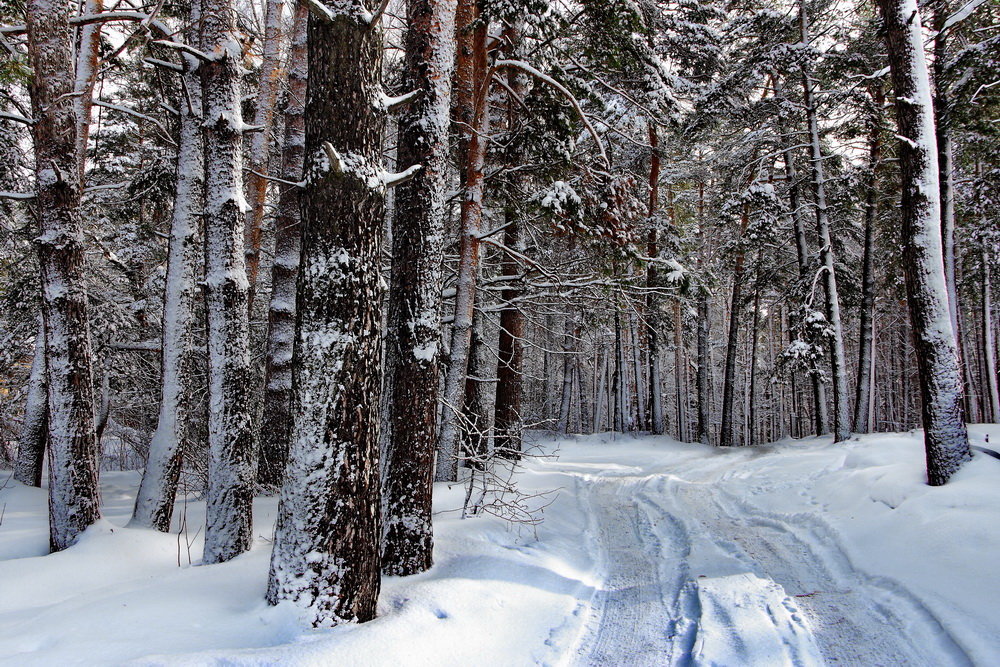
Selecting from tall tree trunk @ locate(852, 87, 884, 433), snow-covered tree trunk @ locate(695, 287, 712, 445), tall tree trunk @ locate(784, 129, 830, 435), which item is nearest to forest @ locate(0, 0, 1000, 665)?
tall tree trunk @ locate(852, 87, 884, 433)

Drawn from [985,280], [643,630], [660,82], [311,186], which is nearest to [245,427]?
[311,186]

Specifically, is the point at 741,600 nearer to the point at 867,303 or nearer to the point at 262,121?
the point at 262,121

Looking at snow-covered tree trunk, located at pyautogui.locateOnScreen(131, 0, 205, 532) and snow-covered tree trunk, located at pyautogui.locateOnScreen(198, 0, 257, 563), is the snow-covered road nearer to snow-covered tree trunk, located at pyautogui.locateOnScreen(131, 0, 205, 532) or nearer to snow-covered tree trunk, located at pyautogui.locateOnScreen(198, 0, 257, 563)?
snow-covered tree trunk, located at pyautogui.locateOnScreen(198, 0, 257, 563)

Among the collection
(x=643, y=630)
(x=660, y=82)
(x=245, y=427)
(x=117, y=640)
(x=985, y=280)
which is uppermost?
(x=660, y=82)

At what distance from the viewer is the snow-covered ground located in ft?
10.5

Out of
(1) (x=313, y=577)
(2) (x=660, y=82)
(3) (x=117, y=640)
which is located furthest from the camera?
(2) (x=660, y=82)

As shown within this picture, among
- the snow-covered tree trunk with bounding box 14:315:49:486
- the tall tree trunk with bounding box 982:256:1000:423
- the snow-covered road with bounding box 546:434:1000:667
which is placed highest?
the tall tree trunk with bounding box 982:256:1000:423

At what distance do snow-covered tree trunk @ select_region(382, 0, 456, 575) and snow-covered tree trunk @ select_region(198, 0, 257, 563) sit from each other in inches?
64.5

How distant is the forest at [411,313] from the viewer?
3504 mm

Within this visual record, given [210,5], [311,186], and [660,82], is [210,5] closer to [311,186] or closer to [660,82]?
[311,186]

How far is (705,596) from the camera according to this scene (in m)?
4.36

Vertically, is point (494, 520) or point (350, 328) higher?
point (350, 328)

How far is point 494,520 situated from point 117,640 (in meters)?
3.77

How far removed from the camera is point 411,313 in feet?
16.3
